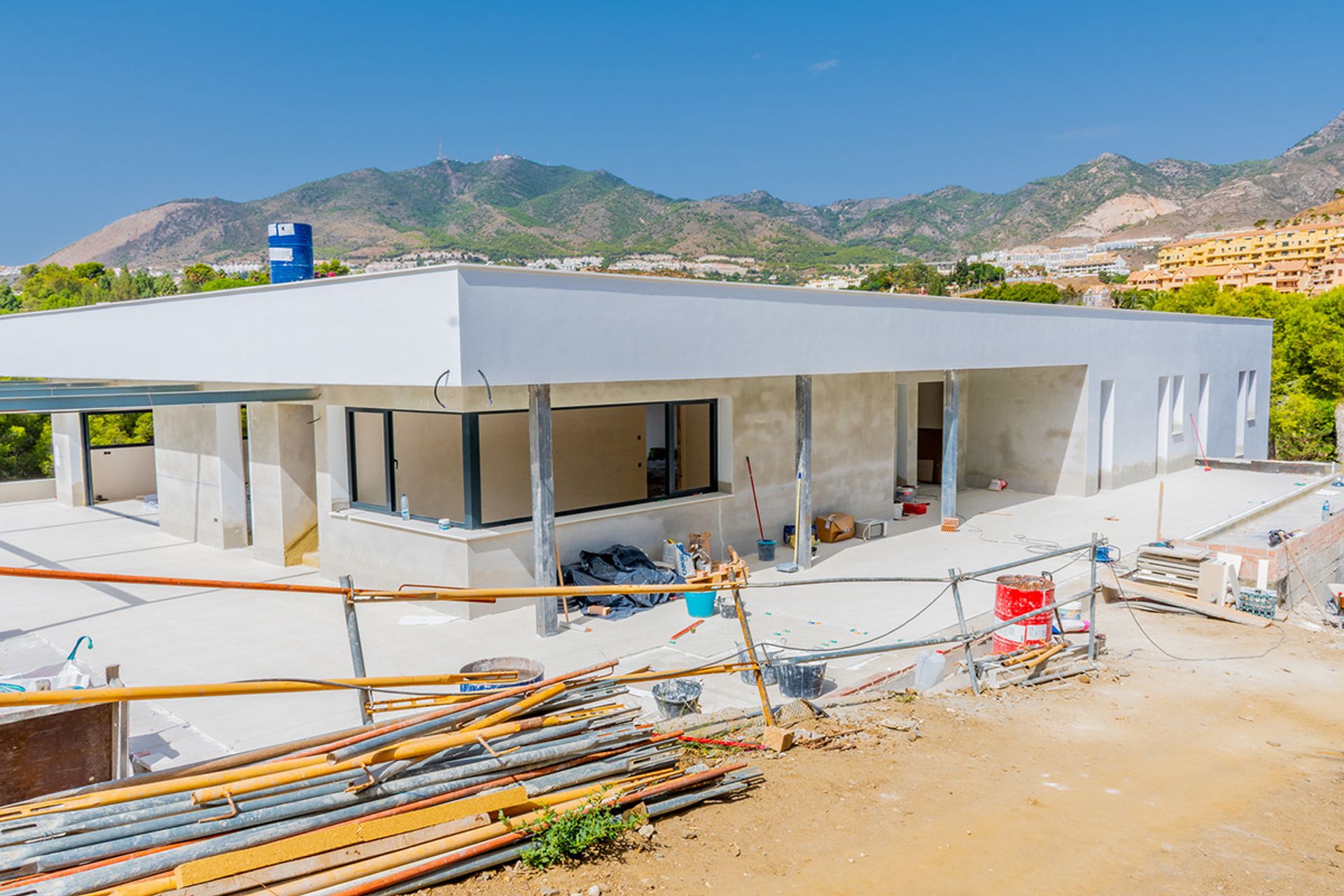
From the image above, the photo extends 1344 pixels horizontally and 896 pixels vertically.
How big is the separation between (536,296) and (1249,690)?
796 centimetres

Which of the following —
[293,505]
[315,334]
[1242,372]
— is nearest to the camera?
[315,334]

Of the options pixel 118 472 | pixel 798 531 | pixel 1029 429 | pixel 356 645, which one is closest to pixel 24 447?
pixel 118 472

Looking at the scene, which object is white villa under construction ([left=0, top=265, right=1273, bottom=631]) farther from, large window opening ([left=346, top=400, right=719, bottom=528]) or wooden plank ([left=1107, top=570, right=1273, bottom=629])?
wooden plank ([left=1107, top=570, right=1273, bottom=629])

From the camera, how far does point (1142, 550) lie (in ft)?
42.6

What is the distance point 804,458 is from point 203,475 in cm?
1010

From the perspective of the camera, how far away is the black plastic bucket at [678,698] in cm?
732

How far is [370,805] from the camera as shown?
4.50m

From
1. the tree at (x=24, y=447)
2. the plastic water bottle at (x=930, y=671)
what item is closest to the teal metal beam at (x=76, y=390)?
the plastic water bottle at (x=930, y=671)

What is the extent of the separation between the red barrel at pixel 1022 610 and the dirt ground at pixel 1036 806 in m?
0.68

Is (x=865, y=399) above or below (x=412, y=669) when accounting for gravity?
above

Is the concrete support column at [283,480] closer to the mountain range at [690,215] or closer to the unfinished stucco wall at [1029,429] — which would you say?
the unfinished stucco wall at [1029,429]

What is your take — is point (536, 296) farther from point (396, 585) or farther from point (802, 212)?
point (802, 212)

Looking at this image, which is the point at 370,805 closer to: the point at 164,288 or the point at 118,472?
the point at 118,472

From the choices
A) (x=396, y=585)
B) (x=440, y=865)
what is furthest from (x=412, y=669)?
(x=440, y=865)
